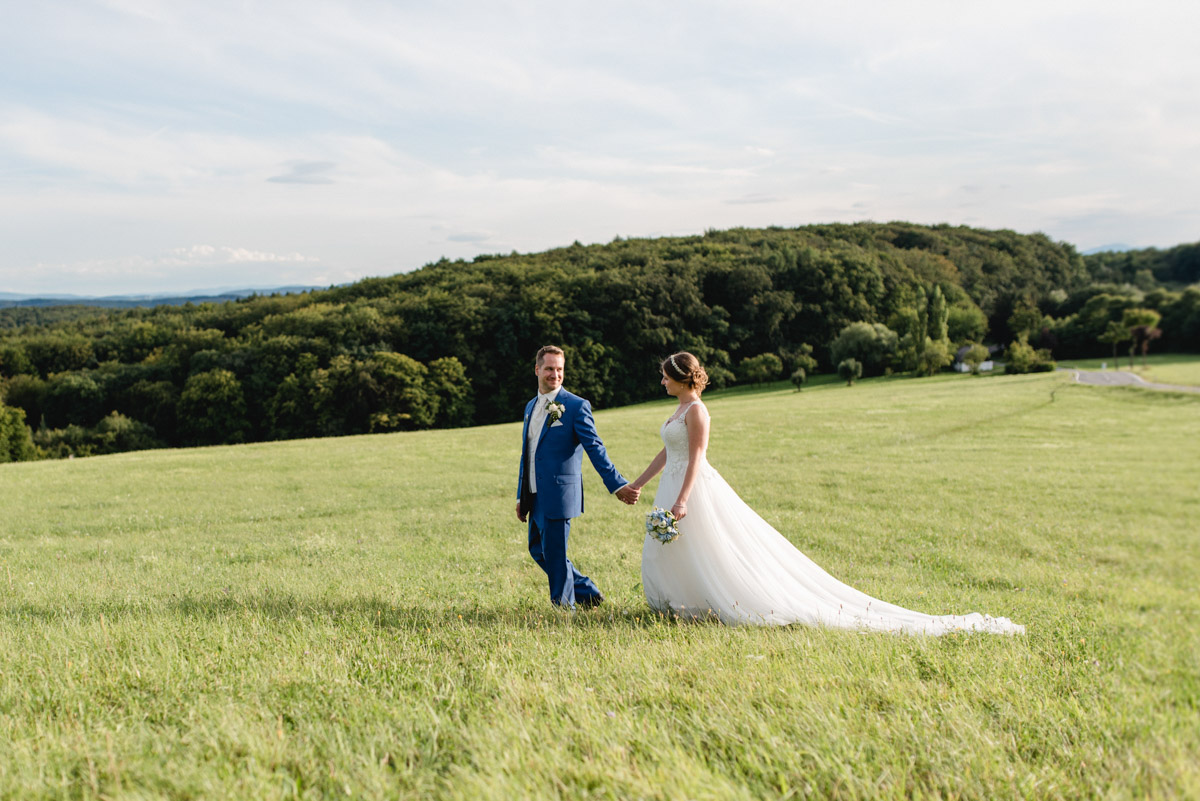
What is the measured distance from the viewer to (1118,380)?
3131 centimetres

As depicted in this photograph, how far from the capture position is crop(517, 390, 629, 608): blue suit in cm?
696

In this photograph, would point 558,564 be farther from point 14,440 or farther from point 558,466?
point 14,440

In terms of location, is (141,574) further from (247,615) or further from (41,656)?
(41,656)

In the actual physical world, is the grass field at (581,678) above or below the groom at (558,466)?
below

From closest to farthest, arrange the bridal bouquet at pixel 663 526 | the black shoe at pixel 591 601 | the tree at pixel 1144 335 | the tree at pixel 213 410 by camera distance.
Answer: the bridal bouquet at pixel 663 526 → the black shoe at pixel 591 601 → the tree at pixel 1144 335 → the tree at pixel 213 410

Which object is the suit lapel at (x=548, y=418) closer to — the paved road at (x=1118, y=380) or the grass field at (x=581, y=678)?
the grass field at (x=581, y=678)

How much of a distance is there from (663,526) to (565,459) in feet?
4.23

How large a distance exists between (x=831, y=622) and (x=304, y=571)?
279 inches

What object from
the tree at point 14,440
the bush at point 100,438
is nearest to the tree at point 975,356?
the bush at point 100,438

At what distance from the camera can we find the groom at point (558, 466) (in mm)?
6961

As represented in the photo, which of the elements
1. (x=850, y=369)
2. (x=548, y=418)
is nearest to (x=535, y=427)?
(x=548, y=418)

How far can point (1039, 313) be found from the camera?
7756 cm

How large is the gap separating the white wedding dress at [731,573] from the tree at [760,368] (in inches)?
2838

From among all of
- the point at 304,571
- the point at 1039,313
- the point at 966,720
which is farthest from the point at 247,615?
the point at 1039,313
